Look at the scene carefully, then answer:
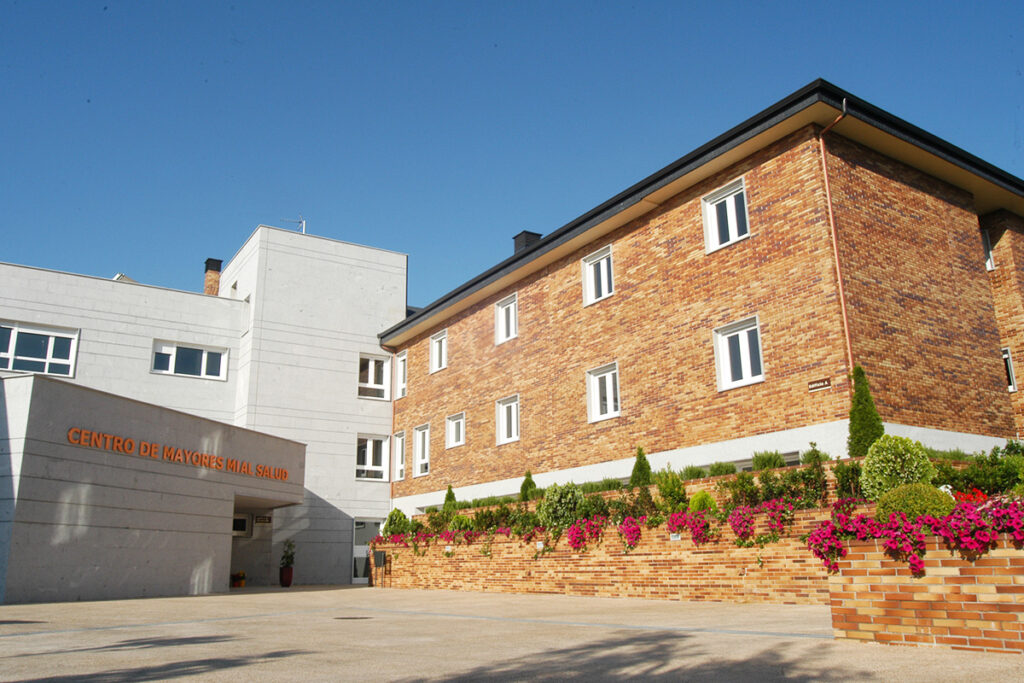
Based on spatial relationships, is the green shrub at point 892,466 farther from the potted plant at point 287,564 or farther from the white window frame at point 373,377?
the white window frame at point 373,377

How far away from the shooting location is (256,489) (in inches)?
858

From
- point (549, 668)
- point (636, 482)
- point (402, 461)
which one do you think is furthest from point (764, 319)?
point (402, 461)

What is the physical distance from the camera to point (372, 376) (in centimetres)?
3028

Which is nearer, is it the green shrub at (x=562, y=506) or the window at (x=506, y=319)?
the green shrub at (x=562, y=506)

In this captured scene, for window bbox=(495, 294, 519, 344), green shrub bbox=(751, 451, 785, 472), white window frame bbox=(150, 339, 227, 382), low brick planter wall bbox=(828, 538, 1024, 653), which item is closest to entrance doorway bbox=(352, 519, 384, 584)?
white window frame bbox=(150, 339, 227, 382)

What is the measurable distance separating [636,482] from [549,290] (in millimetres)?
7201

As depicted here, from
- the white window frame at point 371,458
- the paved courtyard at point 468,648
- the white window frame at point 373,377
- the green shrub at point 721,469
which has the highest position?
the white window frame at point 373,377

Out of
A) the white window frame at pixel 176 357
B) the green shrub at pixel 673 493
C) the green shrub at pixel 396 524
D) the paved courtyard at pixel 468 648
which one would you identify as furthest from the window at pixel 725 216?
the white window frame at pixel 176 357

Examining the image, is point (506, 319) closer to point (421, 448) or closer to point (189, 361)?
point (421, 448)

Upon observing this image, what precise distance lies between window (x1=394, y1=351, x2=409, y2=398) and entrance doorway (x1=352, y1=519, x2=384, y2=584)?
479 cm

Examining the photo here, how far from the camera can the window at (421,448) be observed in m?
27.5

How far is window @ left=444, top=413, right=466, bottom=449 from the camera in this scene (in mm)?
25670

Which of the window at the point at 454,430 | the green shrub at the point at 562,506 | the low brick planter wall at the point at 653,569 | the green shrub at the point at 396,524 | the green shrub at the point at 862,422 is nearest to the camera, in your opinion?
the low brick planter wall at the point at 653,569

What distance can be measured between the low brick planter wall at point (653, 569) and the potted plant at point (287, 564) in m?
6.82
